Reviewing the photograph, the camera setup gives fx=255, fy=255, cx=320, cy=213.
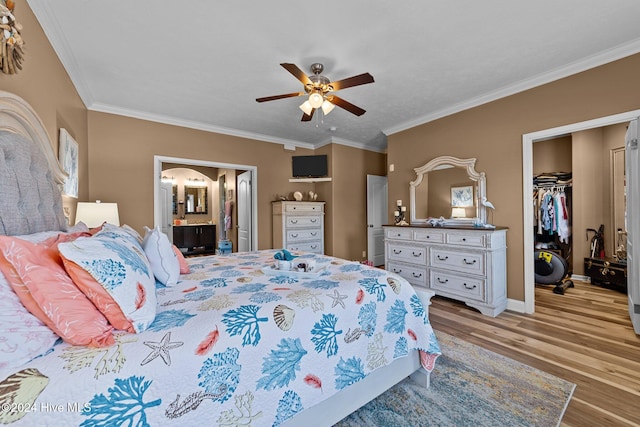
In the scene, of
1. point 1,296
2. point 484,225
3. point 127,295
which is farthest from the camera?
point 484,225

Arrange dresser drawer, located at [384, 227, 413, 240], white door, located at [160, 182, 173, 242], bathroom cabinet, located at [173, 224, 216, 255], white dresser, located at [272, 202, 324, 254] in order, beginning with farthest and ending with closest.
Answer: bathroom cabinet, located at [173, 224, 216, 255]
white door, located at [160, 182, 173, 242]
white dresser, located at [272, 202, 324, 254]
dresser drawer, located at [384, 227, 413, 240]

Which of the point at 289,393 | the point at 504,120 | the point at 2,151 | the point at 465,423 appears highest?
the point at 504,120

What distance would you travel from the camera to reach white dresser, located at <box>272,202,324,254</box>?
459 centimetres

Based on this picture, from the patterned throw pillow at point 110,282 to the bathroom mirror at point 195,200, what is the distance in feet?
22.6

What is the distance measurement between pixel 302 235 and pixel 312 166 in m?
1.37

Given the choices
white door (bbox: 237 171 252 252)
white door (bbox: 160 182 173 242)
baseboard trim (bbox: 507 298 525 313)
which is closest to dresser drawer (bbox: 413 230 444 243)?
baseboard trim (bbox: 507 298 525 313)

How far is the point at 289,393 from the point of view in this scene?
113cm

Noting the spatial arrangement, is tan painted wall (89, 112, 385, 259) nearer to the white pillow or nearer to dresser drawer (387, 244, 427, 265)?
dresser drawer (387, 244, 427, 265)

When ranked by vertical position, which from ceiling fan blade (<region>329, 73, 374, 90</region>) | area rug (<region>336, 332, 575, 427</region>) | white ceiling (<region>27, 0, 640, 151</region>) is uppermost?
white ceiling (<region>27, 0, 640, 151</region>)

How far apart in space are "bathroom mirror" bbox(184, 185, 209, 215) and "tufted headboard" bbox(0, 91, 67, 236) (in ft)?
19.5

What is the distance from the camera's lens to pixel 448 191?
3.70 m

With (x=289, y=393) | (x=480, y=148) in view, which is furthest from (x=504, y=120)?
(x=289, y=393)

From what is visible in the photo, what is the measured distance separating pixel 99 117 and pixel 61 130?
146 cm

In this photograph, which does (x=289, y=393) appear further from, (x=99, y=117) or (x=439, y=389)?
(x=99, y=117)
